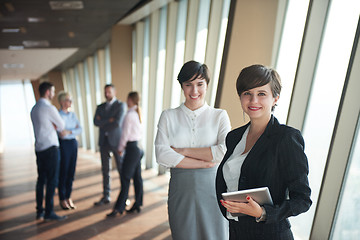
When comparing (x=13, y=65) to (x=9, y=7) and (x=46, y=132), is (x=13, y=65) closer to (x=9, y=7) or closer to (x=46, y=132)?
(x=9, y=7)

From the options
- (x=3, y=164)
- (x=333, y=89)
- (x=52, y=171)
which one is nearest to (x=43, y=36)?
(x=3, y=164)

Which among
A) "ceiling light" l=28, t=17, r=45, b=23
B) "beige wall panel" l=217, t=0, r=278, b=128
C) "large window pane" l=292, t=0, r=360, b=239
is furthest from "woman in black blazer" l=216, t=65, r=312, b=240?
"ceiling light" l=28, t=17, r=45, b=23

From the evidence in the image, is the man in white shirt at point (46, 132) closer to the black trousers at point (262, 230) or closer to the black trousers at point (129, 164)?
the black trousers at point (129, 164)

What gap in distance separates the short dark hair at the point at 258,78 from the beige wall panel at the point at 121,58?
8.96 meters

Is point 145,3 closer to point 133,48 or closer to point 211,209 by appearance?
point 133,48

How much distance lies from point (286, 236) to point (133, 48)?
9630 mm

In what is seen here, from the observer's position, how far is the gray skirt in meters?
2.44

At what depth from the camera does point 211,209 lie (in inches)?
96.7

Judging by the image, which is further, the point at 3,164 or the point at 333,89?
the point at 3,164

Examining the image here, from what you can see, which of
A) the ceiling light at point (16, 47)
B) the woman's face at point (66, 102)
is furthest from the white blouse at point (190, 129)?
the ceiling light at point (16, 47)

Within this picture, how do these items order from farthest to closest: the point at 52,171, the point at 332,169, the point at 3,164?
the point at 3,164 → the point at 52,171 → the point at 332,169

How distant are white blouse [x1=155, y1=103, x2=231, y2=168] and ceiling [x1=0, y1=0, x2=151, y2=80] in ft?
18.7

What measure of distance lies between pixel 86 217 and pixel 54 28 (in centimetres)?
636

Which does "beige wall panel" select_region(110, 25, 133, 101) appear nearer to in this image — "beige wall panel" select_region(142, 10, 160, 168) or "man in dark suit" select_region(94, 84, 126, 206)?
"beige wall panel" select_region(142, 10, 160, 168)
